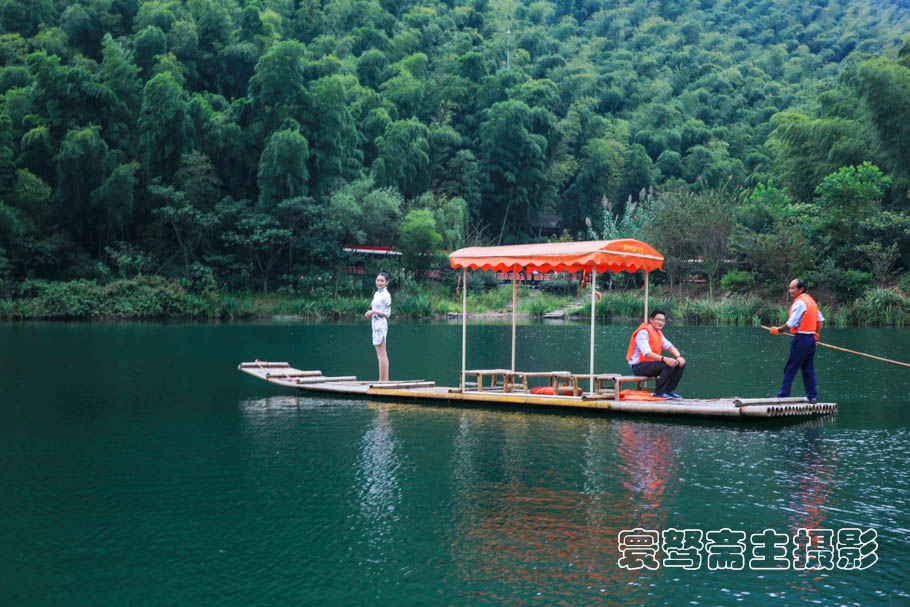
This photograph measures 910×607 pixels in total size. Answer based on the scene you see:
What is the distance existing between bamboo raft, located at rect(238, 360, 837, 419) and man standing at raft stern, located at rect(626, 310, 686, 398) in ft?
1.90

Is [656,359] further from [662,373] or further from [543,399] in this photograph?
[543,399]

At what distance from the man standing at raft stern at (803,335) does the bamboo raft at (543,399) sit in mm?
291

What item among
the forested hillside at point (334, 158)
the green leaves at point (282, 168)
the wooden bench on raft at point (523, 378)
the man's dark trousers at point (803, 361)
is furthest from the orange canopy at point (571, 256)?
the green leaves at point (282, 168)

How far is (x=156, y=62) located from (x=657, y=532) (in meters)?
38.4

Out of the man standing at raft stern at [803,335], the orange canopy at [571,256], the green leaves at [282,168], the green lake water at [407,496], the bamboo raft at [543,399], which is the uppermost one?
the green leaves at [282,168]

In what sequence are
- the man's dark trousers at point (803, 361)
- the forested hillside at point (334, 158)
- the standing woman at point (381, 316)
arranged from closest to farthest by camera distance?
the man's dark trousers at point (803, 361), the standing woman at point (381, 316), the forested hillside at point (334, 158)

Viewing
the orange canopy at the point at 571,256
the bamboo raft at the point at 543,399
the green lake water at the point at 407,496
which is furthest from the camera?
the orange canopy at the point at 571,256

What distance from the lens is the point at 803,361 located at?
1034cm

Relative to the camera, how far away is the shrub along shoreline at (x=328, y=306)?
98.0ft

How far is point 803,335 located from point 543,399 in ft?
11.3

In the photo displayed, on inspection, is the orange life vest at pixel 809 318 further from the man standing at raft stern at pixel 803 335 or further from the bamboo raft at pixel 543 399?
the bamboo raft at pixel 543 399

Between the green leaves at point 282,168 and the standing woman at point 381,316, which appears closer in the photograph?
the standing woman at point 381,316

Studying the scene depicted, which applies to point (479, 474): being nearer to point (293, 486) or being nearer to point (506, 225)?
point (293, 486)

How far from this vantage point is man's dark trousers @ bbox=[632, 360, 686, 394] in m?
10.8
